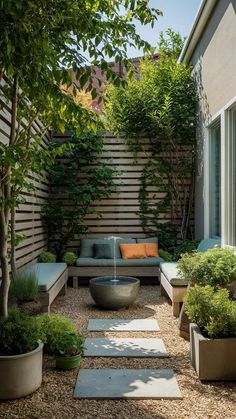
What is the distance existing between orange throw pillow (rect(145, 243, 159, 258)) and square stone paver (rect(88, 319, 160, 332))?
7.75 feet

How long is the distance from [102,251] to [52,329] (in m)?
3.56

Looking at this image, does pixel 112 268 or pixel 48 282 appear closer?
pixel 48 282

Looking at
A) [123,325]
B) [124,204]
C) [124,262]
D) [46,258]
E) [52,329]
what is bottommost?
[123,325]

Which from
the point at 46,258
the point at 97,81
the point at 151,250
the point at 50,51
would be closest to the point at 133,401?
the point at 50,51

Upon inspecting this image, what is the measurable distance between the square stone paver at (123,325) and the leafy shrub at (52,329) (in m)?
0.82

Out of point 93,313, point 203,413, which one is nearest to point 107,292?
point 93,313

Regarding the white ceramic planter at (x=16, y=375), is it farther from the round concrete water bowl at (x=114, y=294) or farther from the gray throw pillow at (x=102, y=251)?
the gray throw pillow at (x=102, y=251)

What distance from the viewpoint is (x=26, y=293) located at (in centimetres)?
375

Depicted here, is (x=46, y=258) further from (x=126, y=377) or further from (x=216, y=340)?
(x=216, y=340)

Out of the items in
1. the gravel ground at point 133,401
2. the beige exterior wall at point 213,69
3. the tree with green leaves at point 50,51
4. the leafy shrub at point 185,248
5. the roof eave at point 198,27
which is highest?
the roof eave at point 198,27

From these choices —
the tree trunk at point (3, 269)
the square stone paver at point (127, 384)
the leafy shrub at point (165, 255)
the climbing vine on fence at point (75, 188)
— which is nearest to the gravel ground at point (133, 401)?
the square stone paver at point (127, 384)

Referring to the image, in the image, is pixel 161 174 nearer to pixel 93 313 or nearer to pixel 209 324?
pixel 93 313

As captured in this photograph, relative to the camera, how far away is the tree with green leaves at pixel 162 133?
6.94 meters

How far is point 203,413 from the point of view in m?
2.37
